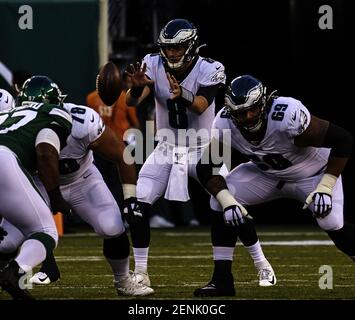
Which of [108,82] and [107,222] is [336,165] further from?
[108,82]

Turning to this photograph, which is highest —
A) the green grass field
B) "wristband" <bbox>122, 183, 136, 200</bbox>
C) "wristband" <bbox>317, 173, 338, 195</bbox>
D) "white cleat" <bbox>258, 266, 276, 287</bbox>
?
"wristband" <bbox>122, 183, 136, 200</bbox>

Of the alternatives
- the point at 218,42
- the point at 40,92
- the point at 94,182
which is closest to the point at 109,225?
the point at 94,182

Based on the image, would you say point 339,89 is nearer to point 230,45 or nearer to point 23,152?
point 230,45

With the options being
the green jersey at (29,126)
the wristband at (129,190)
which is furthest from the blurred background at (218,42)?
the green jersey at (29,126)

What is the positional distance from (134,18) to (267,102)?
5570mm

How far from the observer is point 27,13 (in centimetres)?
1154

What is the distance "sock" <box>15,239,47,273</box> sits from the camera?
5.35 m

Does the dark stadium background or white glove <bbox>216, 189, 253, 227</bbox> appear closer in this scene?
white glove <bbox>216, 189, 253, 227</bbox>

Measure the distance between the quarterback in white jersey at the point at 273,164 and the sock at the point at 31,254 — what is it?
1.13 m

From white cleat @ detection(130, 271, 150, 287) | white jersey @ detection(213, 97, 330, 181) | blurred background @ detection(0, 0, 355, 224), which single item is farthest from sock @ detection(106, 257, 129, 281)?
blurred background @ detection(0, 0, 355, 224)

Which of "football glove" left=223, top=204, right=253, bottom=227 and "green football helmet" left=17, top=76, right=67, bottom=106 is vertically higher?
"green football helmet" left=17, top=76, right=67, bottom=106

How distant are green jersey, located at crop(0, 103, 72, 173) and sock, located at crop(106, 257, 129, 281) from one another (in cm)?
80

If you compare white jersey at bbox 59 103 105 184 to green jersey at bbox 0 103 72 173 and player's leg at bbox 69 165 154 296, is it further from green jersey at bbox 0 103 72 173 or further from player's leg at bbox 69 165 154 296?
green jersey at bbox 0 103 72 173

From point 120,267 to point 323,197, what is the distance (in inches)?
44.0
